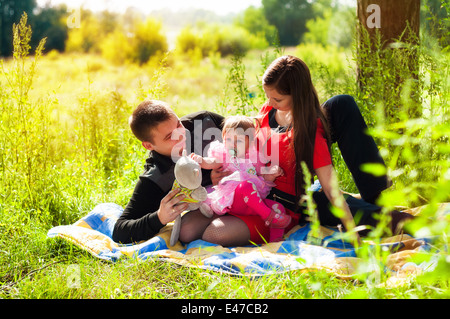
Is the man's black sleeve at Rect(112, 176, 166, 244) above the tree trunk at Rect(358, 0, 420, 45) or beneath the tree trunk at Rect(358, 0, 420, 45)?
beneath

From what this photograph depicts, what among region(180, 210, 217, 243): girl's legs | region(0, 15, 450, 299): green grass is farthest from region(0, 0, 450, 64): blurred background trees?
region(180, 210, 217, 243): girl's legs

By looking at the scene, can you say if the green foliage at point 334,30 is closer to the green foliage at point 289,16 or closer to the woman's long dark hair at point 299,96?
the green foliage at point 289,16

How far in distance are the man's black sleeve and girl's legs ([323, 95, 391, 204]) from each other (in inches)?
50.8

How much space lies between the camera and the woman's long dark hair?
8.76 feet

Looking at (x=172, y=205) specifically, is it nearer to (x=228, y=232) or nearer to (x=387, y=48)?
(x=228, y=232)

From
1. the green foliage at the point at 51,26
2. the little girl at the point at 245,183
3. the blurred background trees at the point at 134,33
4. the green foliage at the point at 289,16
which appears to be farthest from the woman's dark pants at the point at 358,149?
the green foliage at the point at 289,16

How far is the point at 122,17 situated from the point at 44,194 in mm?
16089

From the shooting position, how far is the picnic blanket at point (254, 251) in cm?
235

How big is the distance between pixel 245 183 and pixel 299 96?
661 mm

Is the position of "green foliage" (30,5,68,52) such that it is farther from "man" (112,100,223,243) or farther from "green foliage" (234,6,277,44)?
"man" (112,100,223,243)

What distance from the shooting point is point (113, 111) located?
4.77 meters

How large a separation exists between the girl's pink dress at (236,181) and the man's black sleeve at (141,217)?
0.39 metres
